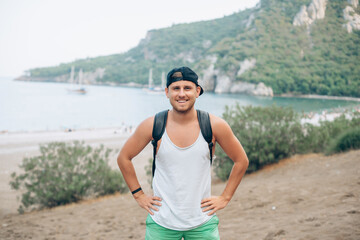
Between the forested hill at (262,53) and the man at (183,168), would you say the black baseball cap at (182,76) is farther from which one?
the forested hill at (262,53)

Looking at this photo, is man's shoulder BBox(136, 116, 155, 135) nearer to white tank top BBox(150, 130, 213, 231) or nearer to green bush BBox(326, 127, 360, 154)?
white tank top BBox(150, 130, 213, 231)

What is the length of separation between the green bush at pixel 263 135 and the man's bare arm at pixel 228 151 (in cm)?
751

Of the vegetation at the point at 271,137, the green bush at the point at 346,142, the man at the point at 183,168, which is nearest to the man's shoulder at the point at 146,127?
the man at the point at 183,168

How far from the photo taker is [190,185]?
6.55ft

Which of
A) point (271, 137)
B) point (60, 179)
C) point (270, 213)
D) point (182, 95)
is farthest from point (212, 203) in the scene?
point (271, 137)

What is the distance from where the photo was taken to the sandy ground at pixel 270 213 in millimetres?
4227

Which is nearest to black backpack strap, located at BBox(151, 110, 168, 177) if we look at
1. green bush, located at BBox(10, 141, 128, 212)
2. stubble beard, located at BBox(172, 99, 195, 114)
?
stubble beard, located at BBox(172, 99, 195, 114)

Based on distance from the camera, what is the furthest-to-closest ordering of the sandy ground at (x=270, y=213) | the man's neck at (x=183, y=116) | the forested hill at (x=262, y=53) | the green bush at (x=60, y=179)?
the forested hill at (x=262, y=53) → the green bush at (x=60, y=179) → the sandy ground at (x=270, y=213) → the man's neck at (x=183, y=116)

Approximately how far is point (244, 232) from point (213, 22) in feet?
516

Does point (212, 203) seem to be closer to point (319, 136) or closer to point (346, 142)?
point (346, 142)

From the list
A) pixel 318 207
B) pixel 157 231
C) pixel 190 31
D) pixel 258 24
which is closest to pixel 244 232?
pixel 318 207

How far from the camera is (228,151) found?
2.13 meters

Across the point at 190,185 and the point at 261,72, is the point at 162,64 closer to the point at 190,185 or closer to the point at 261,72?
the point at 261,72

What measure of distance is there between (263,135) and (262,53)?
3274 inches
